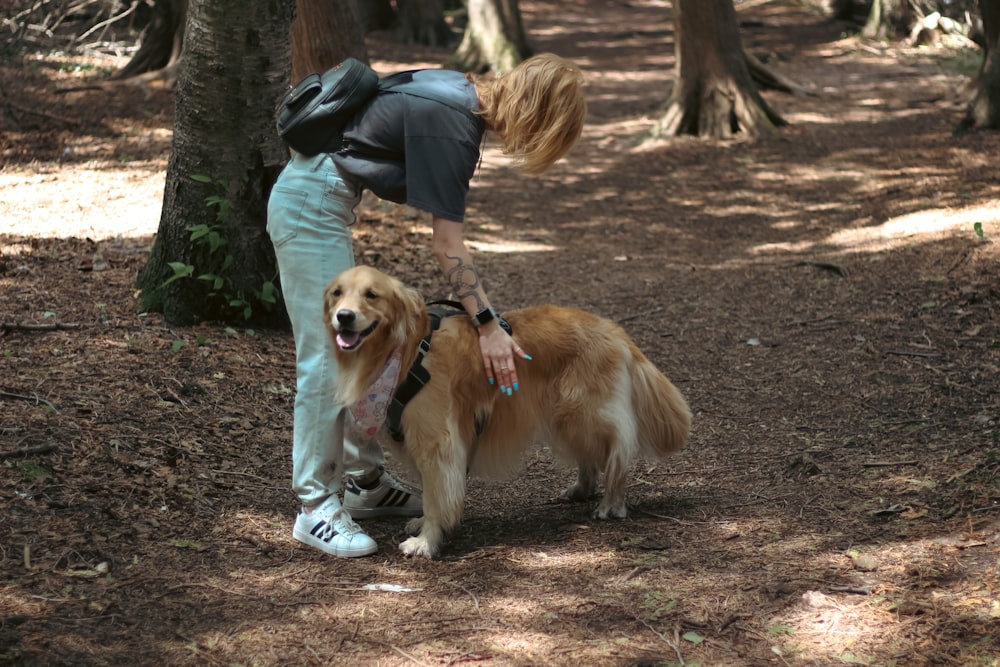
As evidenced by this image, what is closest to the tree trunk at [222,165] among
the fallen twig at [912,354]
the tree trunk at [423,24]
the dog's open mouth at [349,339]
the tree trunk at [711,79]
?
the dog's open mouth at [349,339]

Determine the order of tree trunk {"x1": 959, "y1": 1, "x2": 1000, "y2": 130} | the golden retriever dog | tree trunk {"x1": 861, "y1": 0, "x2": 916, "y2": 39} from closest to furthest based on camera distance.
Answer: the golden retriever dog < tree trunk {"x1": 959, "y1": 1, "x2": 1000, "y2": 130} < tree trunk {"x1": 861, "y1": 0, "x2": 916, "y2": 39}

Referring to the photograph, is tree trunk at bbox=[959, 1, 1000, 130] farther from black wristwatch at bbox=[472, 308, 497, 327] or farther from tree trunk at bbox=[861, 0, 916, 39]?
black wristwatch at bbox=[472, 308, 497, 327]

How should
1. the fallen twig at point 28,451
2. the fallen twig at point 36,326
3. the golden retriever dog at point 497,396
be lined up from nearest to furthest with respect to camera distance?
the golden retriever dog at point 497,396 < the fallen twig at point 28,451 < the fallen twig at point 36,326

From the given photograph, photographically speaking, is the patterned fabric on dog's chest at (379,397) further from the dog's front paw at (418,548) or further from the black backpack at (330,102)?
the black backpack at (330,102)

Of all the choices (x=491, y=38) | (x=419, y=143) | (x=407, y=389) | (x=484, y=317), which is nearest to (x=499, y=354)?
(x=484, y=317)

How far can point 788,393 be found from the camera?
681 cm

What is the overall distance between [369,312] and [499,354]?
621 millimetres

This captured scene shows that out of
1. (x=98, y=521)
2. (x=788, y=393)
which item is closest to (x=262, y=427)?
(x=98, y=521)

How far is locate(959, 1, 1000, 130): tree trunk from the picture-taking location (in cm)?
1230

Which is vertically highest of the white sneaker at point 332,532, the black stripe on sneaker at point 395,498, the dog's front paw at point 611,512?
the white sneaker at point 332,532

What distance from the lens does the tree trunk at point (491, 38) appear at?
18.4 metres

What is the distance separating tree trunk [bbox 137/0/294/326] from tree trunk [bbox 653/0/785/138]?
8659mm

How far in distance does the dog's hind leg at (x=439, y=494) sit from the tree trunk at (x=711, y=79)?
10858 mm

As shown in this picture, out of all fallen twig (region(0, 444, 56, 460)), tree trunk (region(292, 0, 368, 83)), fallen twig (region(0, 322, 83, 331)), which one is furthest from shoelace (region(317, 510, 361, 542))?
tree trunk (region(292, 0, 368, 83))
